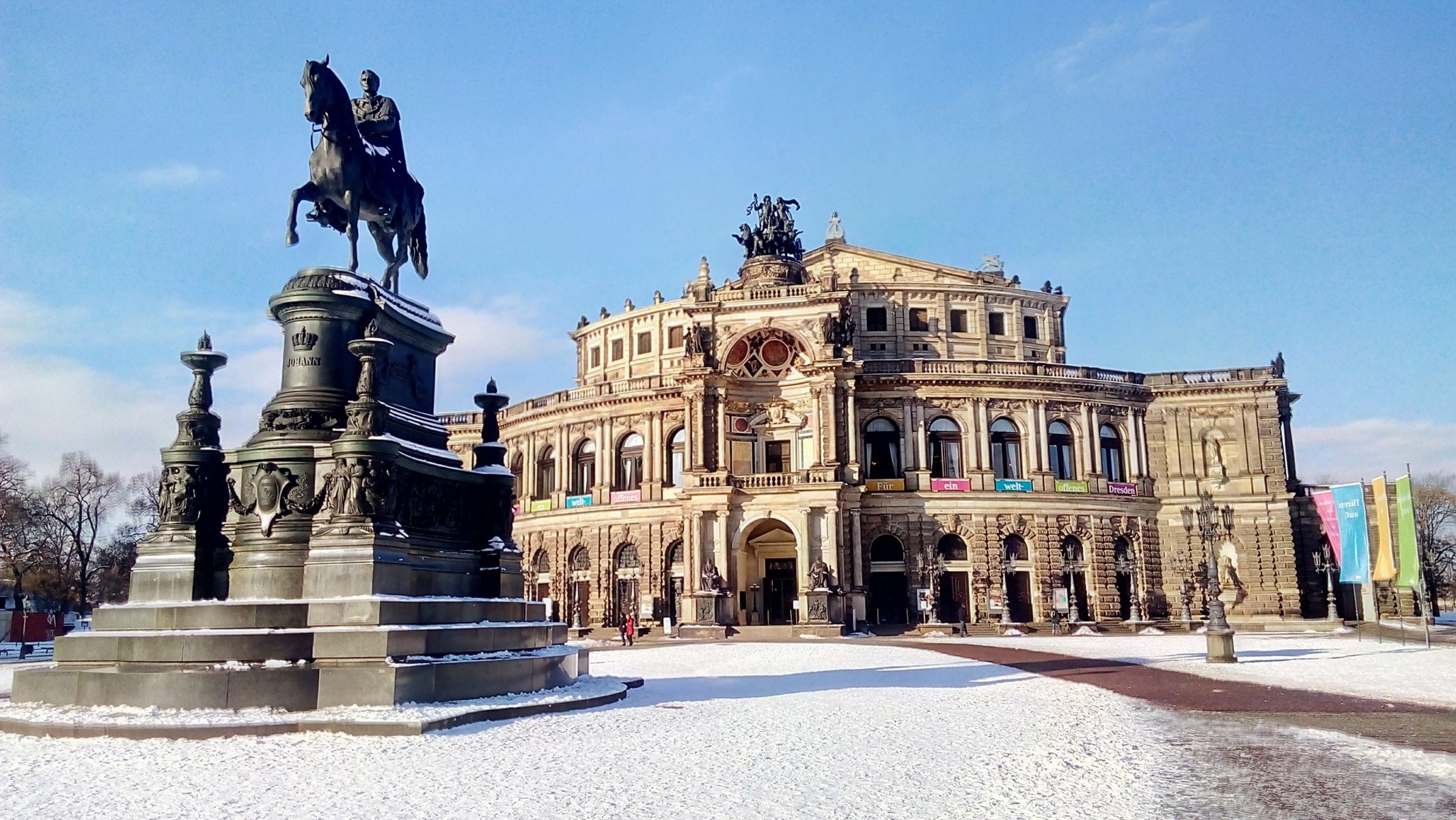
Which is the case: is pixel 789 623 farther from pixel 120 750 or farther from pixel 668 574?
pixel 120 750

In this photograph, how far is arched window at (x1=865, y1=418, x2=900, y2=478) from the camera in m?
58.4

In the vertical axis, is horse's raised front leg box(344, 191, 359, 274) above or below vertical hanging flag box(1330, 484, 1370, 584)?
above

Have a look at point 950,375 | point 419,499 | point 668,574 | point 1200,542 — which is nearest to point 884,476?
point 950,375

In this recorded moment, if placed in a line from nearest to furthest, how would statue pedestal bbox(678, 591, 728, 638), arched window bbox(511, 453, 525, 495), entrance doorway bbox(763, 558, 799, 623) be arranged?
statue pedestal bbox(678, 591, 728, 638) < entrance doorway bbox(763, 558, 799, 623) < arched window bbox(511, 453, 525, 495)

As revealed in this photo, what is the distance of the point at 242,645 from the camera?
44.4ft

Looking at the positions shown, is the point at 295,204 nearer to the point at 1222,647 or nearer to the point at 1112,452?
the point at 1222,647

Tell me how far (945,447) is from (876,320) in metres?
11.2

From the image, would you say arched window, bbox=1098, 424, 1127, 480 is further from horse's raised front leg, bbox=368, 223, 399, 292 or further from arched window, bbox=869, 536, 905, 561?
horse's raised front leg, bbox=368, 223, 399, 292

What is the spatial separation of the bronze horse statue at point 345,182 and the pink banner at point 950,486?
41665 millimetres

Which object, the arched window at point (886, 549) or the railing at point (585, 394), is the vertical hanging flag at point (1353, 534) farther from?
the railing at point (585, 394)

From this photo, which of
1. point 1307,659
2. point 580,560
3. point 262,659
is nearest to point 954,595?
point 580,560

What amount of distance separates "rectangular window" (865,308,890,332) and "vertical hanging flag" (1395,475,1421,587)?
32928 millimetres

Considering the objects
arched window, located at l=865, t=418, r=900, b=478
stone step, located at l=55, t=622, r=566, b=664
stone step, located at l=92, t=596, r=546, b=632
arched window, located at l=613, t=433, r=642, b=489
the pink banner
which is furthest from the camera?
arched window, located at l=613, t=433, r=642, b=489

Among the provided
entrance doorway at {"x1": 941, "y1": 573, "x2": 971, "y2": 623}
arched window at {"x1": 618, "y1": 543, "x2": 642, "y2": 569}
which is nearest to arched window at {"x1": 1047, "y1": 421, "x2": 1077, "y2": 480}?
entrance doorway at {"x1": 941, "y1": 573, "x2": 971, "y2": 623}
